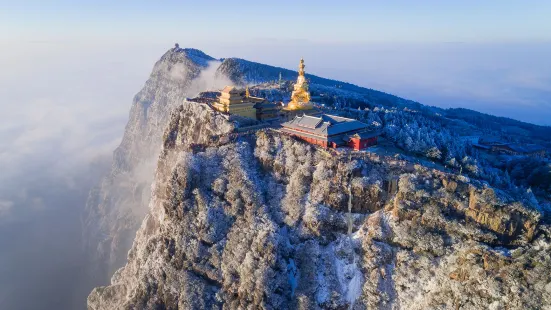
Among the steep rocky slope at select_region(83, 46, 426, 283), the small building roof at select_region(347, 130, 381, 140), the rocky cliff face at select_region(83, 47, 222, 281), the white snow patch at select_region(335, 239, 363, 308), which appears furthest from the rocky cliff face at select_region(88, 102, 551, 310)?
the steep rocky slope at select_region(83, 46, 426, 283)

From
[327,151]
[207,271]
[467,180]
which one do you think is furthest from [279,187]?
[467,180]

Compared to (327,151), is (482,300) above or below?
below

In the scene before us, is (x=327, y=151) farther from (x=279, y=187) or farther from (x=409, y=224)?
(x=409, y=224)

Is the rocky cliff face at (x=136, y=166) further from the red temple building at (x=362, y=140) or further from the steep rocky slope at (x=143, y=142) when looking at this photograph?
the red temple building at (x=362, y=140)

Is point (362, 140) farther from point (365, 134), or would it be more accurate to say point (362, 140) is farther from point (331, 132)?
point (331, 132)

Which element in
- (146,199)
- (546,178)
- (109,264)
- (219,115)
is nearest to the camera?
(546,178)

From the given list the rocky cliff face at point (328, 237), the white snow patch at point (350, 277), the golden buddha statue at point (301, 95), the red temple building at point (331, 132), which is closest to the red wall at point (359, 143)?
the red temple building at point (331, 132)

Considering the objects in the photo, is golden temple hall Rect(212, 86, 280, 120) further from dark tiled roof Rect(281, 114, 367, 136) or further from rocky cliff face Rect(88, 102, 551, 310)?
dark tiled roof Rect(281, 114, 367, 136)
